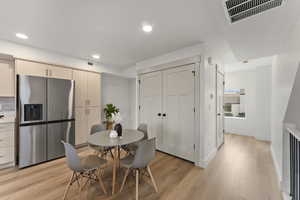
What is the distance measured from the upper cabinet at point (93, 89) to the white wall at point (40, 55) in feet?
0.76

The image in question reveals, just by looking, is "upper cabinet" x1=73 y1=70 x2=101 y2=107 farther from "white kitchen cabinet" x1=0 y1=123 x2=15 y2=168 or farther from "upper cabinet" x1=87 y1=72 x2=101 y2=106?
"white kitchen cabinet" x1=0 y1=123 x2=15 y2=168

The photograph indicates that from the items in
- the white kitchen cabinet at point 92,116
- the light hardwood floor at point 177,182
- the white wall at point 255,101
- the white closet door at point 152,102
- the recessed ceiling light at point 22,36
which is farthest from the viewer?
the white wall at point 255,101

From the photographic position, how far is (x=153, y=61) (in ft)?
11.7

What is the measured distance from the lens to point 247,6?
52.0 inches

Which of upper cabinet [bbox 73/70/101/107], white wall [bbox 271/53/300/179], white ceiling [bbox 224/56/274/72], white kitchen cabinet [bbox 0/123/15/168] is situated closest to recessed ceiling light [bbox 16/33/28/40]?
upper cabinet [bbox 73/70/101/107]

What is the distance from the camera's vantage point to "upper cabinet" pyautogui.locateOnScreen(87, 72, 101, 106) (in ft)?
12.4

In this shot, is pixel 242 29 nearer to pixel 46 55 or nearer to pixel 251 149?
pixel 251 149

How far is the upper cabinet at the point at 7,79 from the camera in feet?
8.57

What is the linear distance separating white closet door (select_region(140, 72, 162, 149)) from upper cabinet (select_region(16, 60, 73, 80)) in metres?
2.03

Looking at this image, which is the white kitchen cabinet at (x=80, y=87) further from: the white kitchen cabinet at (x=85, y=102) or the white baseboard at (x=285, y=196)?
the white baseboard at (x=285, y=196)

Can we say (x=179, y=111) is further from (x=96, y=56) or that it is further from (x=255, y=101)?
(x=255, y=101)

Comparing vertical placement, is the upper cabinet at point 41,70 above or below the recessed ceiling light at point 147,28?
below

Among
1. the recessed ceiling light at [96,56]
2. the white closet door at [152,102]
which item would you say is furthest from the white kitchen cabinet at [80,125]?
the white closet door at [152,102]

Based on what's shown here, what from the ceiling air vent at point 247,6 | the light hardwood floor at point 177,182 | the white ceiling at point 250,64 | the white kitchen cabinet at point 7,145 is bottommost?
the light hardwood floor at point 177,182
